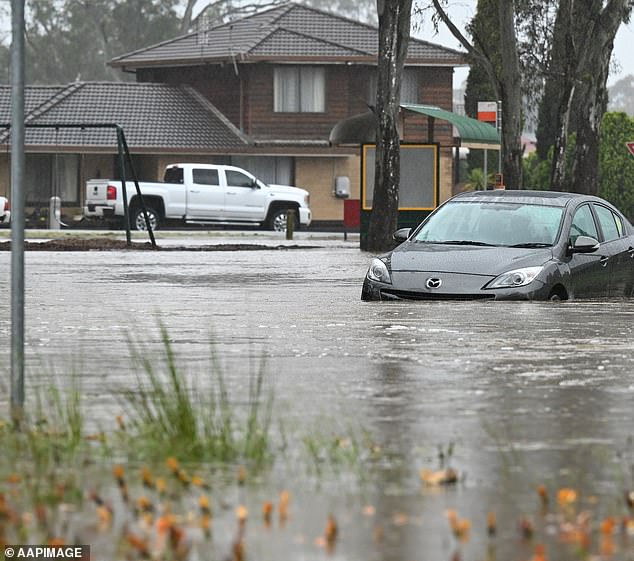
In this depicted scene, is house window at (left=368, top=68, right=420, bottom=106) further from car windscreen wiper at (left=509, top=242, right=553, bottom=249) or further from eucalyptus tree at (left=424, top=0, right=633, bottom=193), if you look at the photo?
car windscreen wiper at (left=509, top=242, right=553, bottom=249)

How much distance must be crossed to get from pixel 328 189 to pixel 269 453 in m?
54.3

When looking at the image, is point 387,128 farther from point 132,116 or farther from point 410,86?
point 410,86

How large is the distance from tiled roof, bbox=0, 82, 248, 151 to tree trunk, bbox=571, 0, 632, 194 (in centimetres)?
1979

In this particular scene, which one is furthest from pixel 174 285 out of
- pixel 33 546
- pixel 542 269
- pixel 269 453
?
pixel 33 546

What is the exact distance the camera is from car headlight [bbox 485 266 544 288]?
16297mm

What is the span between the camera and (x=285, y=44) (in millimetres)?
61969

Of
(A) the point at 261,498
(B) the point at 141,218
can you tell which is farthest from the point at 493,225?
(B) the point at 141,218

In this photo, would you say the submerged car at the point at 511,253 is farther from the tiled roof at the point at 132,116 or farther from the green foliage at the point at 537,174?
the tiled roof at the point at 132,116

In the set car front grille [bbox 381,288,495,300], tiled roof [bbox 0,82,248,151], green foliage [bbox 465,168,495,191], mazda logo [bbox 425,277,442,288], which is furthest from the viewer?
green foliage [bbox 465,168,495,191]

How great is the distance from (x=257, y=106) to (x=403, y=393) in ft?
170

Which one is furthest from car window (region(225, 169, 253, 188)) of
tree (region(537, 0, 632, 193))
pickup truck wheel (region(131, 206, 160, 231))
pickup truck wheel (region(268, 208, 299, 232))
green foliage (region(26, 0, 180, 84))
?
green foliage (region(26, 0, 180, 84))

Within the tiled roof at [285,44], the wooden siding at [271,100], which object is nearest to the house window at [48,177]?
the tiled roof at [285,44]

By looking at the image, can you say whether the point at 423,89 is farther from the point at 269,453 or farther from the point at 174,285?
the point at 269,453

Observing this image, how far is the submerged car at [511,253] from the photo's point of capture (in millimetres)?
16391
